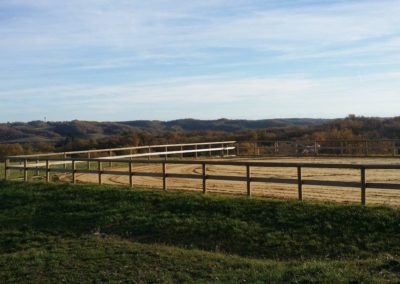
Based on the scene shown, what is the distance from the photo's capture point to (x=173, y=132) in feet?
245

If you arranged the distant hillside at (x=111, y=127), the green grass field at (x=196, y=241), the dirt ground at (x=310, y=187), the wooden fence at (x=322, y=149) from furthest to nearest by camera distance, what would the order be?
the distant hillside at (x=111, y=127) → the wooden fence at (x=322, y=149) → the dirt ground at (x=310, y=187) → the green grass field at (x=196, y=241)

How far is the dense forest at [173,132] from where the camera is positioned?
5756 centimetres

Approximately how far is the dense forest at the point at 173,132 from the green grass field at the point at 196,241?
34467 millimetres

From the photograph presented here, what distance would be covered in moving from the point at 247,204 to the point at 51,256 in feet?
18.0

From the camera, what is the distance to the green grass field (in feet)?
32.2

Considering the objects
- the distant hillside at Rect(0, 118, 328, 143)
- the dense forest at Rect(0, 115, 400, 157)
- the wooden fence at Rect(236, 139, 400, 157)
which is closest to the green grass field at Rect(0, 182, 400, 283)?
the wooden fence at Rect(236, 139, 400, 157)

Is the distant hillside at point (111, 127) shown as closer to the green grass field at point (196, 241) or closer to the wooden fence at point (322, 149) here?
the wooden fence at point (322, 149)

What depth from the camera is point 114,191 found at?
18.8m

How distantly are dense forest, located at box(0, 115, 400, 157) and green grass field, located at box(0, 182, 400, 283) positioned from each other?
3447 centimetres

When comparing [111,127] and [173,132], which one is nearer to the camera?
[173,132]

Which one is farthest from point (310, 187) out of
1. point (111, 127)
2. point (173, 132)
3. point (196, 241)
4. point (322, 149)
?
point (111, 127)

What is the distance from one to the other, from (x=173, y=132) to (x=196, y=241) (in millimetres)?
61767

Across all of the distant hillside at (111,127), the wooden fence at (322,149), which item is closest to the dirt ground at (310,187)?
the wooden fence at (322,149)

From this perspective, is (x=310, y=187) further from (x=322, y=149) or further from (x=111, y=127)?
(x=111, y=127)
